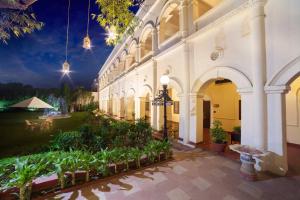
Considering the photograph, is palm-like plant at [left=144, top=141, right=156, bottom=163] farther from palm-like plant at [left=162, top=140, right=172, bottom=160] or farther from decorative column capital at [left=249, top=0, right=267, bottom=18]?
decorative column capital at [left=249, top=0, right=267, bottom=18]

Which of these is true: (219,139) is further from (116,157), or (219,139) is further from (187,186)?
(116,157)

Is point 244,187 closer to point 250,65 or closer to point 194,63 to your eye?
point 250,65

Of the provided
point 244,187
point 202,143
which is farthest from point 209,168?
point 202,143

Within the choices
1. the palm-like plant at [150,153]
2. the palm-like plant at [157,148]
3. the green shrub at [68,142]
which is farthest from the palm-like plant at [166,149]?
the green shrub at [68,142]

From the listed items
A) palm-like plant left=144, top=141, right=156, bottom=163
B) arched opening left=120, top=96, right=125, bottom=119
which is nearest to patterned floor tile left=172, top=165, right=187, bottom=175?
palm-like plant left=144, top=141, right=156, bottom=163

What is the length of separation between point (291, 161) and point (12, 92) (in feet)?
159

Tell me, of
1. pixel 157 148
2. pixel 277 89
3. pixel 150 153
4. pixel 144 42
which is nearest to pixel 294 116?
pixel 277 89

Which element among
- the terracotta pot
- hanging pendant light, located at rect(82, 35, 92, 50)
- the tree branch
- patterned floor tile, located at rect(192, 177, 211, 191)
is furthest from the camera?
the terracotta pot

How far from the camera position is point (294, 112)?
725 centimetres

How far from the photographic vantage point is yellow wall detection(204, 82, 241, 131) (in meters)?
10.00

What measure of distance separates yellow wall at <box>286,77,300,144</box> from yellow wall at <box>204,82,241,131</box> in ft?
8.67

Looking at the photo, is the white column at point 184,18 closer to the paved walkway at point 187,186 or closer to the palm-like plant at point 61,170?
the paved walkway at point 187,186

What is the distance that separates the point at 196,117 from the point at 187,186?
3.90 metres

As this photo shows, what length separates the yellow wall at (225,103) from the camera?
32.8 ft
